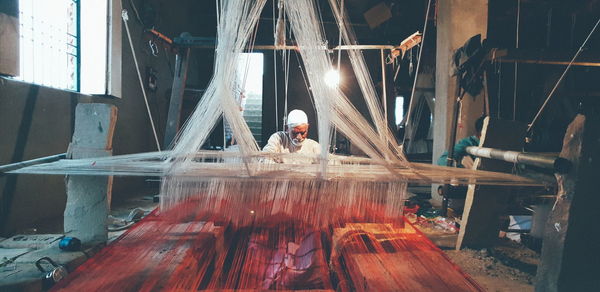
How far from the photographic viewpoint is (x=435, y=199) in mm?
6043

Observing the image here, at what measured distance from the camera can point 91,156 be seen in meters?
2.40

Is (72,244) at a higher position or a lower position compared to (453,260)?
higher

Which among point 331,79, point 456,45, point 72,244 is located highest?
point 456,45

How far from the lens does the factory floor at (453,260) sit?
7.06ft

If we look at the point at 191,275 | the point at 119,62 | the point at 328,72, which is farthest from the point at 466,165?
the point at 119,62

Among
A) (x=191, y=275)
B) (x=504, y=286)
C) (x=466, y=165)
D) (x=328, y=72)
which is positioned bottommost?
(x=504, y=286)

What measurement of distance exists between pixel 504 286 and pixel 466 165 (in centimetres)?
193

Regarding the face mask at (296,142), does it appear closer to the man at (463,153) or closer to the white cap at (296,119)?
the white cap at (296,119)

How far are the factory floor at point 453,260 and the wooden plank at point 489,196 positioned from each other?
0.57 ft

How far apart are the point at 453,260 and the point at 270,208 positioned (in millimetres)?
2502

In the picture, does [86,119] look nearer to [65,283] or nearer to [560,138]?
[65,283]

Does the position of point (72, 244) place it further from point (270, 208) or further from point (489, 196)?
point (489, 196)

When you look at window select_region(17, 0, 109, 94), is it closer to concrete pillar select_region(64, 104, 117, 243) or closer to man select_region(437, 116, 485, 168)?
concrete pillar select_region(64, 104, 117, 243)

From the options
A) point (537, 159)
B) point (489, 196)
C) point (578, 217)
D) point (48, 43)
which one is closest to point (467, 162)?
point (489, 196)
